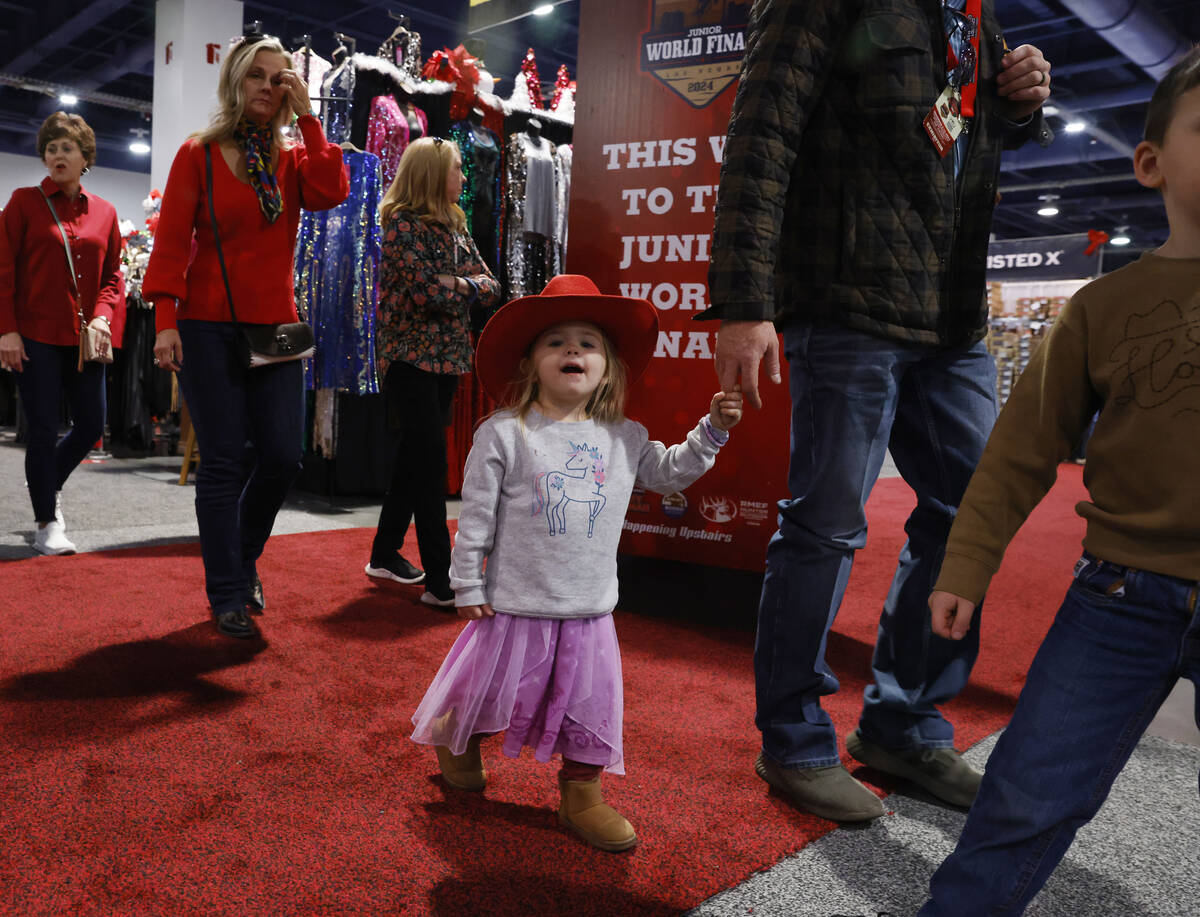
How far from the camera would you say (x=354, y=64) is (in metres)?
4.76

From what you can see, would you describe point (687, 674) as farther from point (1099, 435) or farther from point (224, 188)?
point (224, 188)

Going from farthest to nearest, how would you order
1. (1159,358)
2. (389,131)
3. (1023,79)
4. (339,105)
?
1. (339,105)
2. (389,131)
3. (1023,79)
4. (1159,358)

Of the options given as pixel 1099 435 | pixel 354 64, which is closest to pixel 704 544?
pixel 1099 435

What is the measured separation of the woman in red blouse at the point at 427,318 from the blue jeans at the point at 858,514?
156 centimetres

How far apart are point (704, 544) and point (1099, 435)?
6.53 feet

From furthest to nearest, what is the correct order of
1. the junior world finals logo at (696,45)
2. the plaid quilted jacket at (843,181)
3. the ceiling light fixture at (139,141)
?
the ceiling light fixture at (139,141) → the junior world finals logo at (696,45) → the plaid quilted jacket at (843,181)

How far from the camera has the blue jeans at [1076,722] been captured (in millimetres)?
884

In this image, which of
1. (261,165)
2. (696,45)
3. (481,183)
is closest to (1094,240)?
(481,183)

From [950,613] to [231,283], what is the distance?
200 cm

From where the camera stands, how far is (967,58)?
1530mm

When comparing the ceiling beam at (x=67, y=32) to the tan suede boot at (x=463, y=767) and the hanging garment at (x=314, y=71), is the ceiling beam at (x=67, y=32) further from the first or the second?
the tan suede boot at (x=463, y=767)

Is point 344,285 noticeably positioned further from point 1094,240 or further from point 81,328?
point 1094,240

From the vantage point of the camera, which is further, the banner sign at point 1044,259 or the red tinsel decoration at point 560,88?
the banner sign at point 1044,259

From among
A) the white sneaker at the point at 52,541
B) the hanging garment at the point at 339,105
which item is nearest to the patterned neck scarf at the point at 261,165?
the white sneaker at the point at 52,541
